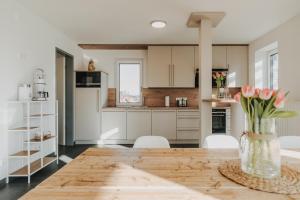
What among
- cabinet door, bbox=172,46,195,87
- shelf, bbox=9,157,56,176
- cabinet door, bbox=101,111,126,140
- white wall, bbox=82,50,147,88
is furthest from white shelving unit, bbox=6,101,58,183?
cabinet door, bbox=172,46,195,87

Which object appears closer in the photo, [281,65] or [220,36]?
[281,65]

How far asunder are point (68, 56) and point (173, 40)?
7.82ft

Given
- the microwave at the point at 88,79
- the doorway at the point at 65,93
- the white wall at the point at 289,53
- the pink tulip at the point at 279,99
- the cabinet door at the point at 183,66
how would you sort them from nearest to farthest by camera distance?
the pink tulip at the point at 279,99 < the white wall at the point at 289,53 < the doorway at the point at 65,93 < the microwave at the point at 88,79 < the cabinet door at the point at 183,66

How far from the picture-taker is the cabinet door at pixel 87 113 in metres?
4.92

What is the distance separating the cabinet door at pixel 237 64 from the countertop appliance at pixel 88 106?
124 inches

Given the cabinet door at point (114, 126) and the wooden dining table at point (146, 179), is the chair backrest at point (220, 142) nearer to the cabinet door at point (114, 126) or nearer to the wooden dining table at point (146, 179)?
the wooden dining table at point (146, 179)

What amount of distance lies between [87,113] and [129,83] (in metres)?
1.36

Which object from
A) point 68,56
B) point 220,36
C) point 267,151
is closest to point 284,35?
point 220,36

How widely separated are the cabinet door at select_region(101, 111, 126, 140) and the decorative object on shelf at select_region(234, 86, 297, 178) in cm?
408

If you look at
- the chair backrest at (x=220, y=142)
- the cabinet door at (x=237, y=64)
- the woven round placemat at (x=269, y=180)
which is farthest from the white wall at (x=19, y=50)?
the cabinet door at (x=237, y=64)

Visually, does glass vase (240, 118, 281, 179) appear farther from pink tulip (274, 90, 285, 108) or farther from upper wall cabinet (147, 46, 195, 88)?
upper wall cabinet (147, 46, 195, 88)

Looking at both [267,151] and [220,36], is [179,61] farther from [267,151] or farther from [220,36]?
[267,151]

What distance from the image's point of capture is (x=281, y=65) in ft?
12.7

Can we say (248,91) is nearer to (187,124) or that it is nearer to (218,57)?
(187,124)
